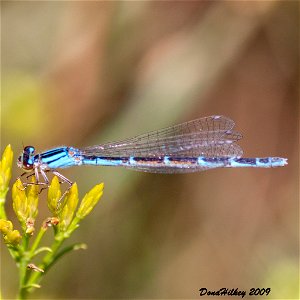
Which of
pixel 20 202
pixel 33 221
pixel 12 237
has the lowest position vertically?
pixel 12 237

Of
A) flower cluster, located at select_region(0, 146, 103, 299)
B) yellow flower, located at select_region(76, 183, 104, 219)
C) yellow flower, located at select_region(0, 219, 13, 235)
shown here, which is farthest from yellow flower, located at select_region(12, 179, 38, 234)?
yellow flower, located at select_region(76, 183, 104, 219)

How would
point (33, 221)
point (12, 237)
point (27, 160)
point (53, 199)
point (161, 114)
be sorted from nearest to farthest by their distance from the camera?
point (12, 237)
point (33, 221)
point (53, 199)
point (27, 160)
point (161, 114)

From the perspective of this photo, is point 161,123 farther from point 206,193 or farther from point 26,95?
point 26,95

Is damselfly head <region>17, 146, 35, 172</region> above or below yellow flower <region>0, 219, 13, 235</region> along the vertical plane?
above

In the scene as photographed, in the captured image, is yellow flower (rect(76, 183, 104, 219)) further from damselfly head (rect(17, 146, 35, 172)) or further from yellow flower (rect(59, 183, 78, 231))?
damselfly head (rect(17, 146, 35, 172))

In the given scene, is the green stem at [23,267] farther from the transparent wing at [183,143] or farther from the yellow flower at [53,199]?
the transparent wing at [183,143]

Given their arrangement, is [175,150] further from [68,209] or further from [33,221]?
[33,221]

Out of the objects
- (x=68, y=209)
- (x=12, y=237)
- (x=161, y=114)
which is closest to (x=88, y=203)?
(x=68, y=209)
